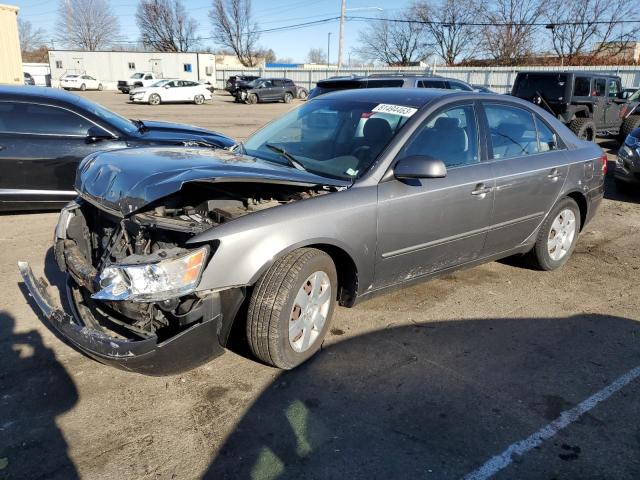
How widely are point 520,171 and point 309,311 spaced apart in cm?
227

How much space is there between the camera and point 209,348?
9.30 feet

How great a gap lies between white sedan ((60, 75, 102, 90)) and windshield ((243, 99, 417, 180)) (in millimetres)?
47200

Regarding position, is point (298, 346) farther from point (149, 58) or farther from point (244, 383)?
point (149, 58)

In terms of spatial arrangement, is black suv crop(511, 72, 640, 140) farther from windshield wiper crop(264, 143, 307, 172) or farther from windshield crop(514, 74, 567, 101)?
windshield wiper crop(264, 143, 307, 172)

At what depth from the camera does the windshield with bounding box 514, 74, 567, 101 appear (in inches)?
519

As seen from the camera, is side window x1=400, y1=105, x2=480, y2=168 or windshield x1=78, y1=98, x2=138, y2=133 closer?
side window x1=400, y1=105, x2=480, y2=168

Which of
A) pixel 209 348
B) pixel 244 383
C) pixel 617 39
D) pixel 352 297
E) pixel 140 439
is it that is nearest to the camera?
pixel 140 439

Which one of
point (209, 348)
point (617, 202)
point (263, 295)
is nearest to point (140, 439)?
point (209, 348)

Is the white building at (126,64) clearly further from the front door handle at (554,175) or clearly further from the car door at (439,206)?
the car door at (439,206)

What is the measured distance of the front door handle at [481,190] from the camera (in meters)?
3.96

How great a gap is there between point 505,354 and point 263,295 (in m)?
1.75

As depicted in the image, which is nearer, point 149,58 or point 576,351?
A: point 576,351

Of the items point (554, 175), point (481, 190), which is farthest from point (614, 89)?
point (481, 190)

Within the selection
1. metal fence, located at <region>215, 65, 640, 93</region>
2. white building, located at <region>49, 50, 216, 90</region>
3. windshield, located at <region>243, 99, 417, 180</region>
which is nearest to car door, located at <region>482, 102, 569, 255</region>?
windshield, located at <region>243, 99, 417, 180</region>
